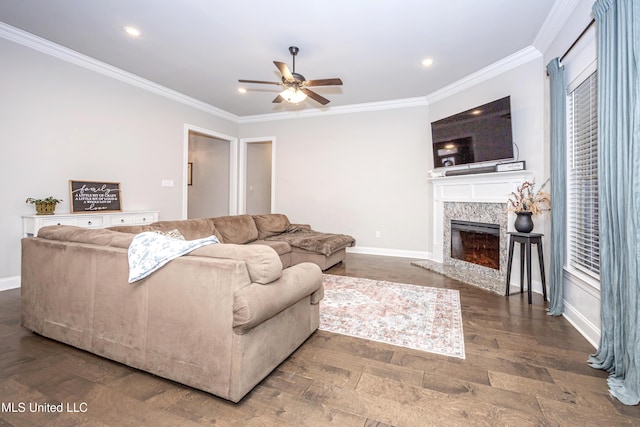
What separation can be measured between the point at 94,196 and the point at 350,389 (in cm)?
422

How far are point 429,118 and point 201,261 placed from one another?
15.9 feet

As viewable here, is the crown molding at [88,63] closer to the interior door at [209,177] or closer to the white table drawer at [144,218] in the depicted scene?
the interior door at [209,177]

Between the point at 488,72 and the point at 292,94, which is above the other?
the point at 488,72

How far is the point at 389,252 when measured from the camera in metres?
5.51

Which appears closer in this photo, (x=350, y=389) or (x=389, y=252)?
(x=350, y=389)

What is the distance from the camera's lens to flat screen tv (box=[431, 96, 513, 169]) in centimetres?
374

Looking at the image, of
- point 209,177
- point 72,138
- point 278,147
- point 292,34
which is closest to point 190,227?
point 72,138

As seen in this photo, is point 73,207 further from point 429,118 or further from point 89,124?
point 429,118

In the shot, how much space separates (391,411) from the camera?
1.46 metres

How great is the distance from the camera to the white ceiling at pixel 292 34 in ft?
9.25

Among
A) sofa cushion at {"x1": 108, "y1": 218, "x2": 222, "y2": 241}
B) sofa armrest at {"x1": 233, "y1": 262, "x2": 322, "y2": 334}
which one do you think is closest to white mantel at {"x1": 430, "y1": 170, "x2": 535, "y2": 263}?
sofa armrest at {"x1": 233, "y1": 262, "x2": 322, "y2": 334}

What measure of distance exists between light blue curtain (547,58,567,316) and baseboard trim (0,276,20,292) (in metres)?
5.69

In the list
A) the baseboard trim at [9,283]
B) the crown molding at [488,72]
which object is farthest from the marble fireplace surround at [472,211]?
the baseboard trim at [9,283]

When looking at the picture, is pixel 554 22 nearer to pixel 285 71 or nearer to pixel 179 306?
pixel 285 71
